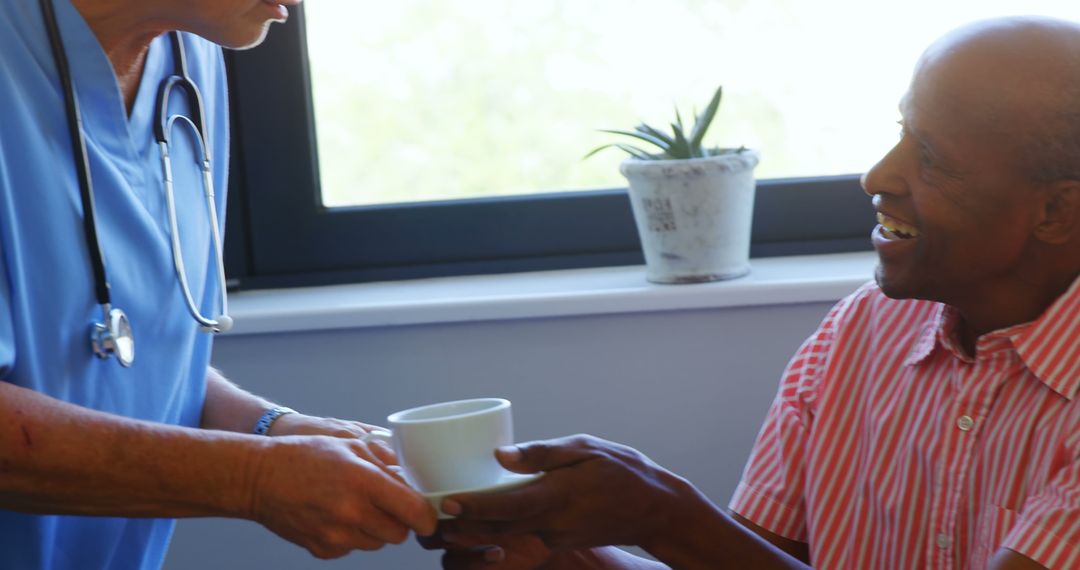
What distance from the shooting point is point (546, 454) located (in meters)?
1.17

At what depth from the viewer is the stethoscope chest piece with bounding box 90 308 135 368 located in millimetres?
1139

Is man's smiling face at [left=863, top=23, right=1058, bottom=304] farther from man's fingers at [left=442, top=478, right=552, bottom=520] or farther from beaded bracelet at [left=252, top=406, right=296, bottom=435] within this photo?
beaded bracelet at [left=252, top=406, right=296, bottom=435]

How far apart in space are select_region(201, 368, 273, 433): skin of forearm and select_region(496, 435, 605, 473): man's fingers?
36 cm

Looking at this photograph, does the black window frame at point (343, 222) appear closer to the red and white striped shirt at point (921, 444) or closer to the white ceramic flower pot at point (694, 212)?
the white ceramic flower pot at point (694, 212)

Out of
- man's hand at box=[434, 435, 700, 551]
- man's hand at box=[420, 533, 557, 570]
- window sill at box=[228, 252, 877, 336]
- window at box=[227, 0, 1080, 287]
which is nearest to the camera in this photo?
man's hand at box=[434, 435, 700, 551]

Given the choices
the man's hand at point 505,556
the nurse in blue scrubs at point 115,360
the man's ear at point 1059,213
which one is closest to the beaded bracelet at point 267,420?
the nurse in blue scrubs at point 115,360

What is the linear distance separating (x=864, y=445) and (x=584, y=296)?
21.5 inches

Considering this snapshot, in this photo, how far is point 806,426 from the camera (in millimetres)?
1406

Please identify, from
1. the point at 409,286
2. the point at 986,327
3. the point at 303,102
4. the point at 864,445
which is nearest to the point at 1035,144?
the point at 986,327

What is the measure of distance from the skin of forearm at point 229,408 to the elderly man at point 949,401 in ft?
0.90

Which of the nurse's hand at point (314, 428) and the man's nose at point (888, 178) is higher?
the man's nose at point (888, 178)

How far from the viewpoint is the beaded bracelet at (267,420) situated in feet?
4.45

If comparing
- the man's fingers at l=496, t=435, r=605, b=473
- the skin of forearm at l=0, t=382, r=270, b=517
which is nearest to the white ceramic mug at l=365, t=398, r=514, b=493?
the man's fingers at l=496, t=435, r=605, b=473

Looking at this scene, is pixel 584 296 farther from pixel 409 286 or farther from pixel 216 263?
pixel 216 263
